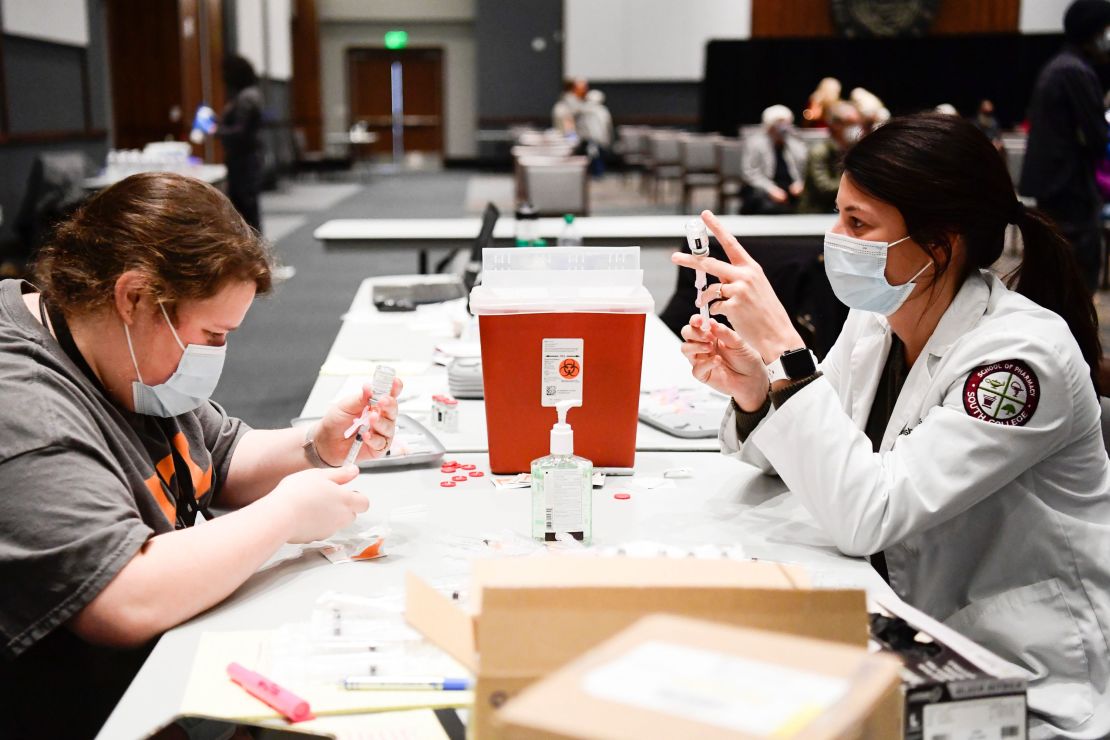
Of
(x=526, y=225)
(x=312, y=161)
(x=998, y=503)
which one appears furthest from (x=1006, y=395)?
(x=312, y=161)

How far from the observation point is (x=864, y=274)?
1.72 metres

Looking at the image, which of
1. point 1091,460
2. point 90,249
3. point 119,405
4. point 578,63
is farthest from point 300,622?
point 578,63

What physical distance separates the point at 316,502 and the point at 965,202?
102cm

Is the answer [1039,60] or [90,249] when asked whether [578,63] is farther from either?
[90,249]

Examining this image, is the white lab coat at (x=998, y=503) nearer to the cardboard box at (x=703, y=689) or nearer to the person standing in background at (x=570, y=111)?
the cardboard box at (x=703, y=689)

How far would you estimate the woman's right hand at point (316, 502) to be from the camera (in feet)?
4.66

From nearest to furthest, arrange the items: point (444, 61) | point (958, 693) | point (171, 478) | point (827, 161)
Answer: point (958, 693), point (171, 478), point (827, 161), point (444, 61)

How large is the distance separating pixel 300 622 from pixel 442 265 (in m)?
3.74

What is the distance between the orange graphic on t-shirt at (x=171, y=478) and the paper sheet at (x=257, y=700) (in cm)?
33

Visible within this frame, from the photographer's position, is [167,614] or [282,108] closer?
[167,614]

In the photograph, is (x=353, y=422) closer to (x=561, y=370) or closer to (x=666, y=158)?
(x=561, y=370)

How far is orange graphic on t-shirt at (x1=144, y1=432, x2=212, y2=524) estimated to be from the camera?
1.49m

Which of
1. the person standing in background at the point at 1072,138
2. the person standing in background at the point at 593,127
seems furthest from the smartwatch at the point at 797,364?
the person standing in background at the point at 593,127

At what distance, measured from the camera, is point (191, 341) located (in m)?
1.46
